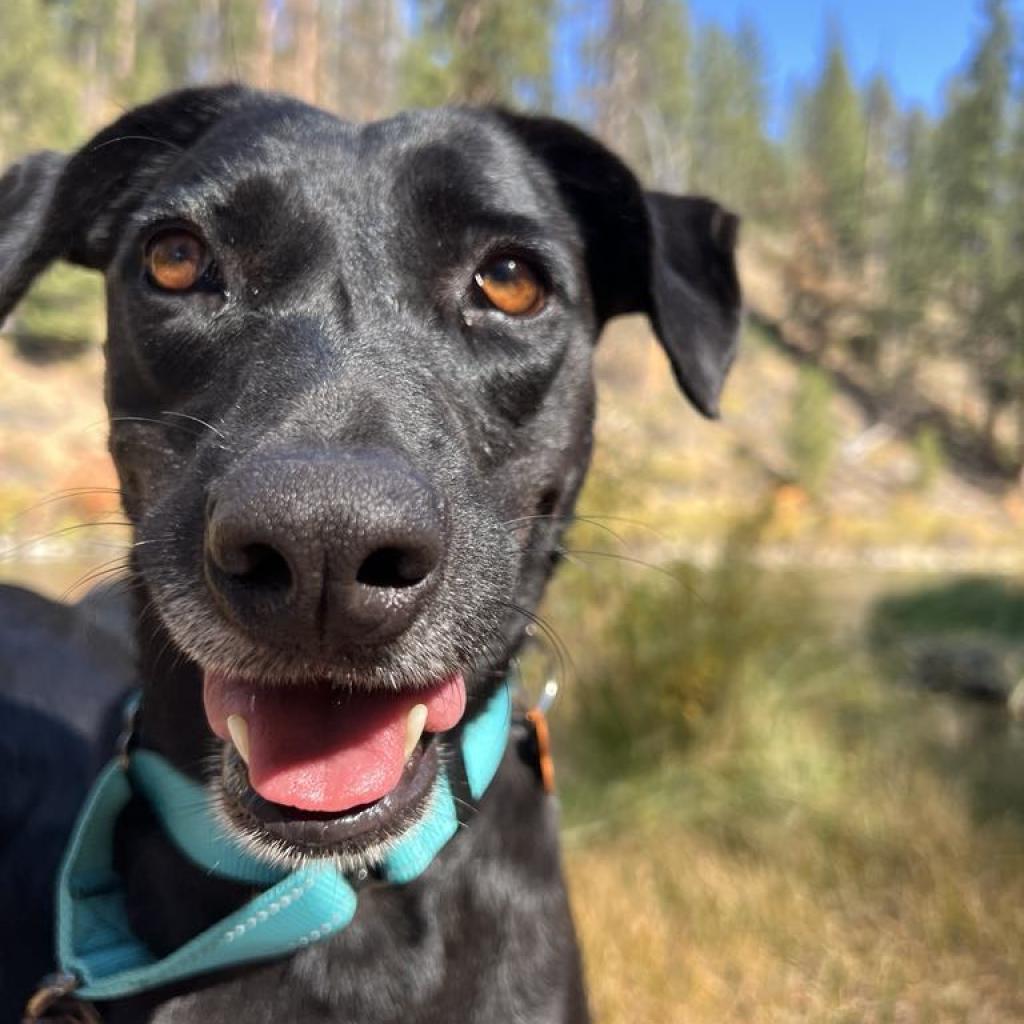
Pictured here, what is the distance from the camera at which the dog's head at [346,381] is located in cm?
136

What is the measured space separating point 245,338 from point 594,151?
45.3 inches

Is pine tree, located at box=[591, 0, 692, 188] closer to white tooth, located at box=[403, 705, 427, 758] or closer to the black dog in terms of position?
the black dog

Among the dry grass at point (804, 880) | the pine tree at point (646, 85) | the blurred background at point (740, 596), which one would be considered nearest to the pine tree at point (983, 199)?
the blurred background at point (740, 596)

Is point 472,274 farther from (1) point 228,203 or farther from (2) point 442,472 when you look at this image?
(2) point 442,472

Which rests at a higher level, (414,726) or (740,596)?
(414,726)

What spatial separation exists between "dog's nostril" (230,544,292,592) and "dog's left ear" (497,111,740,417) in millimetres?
1408

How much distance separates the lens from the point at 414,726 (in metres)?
1.65

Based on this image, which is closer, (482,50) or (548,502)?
(548,502)

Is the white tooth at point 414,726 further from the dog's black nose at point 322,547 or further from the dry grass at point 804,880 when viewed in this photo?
the dry grass at point 804,880

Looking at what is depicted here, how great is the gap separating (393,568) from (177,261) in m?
1.03

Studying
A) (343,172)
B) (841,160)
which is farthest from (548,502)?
(841,160)

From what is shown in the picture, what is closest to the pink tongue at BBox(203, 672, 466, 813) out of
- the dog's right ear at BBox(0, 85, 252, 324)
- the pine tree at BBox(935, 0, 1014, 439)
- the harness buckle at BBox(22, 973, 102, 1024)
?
the harness buckle at BBox(22, 973, 102, 1024)

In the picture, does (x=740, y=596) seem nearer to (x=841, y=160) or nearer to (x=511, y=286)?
(x=511, y=286)

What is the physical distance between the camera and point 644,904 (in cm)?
421
